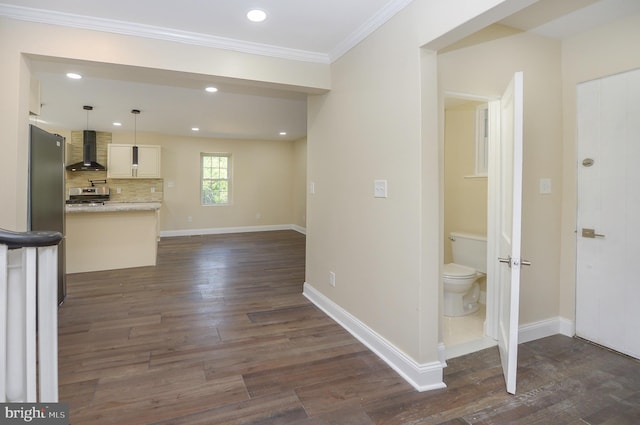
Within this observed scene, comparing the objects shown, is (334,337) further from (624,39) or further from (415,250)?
(624,39)

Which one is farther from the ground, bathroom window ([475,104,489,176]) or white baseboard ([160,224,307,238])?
bathroom window ([475,104,489,176])

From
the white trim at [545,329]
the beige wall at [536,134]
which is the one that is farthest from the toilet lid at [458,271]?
the white trim at [545,329]

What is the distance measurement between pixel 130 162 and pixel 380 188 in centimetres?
678

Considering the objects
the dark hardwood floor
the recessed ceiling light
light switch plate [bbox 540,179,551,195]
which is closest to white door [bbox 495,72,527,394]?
the dark hardwood floor

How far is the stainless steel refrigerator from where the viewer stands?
282cm

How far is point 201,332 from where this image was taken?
291 cm

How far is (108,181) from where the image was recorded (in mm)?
7688

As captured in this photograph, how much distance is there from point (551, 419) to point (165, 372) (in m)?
2.31

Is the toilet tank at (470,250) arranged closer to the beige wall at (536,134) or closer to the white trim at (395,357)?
the beige wall at (536,134)

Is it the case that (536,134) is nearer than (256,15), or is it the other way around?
(256,15)

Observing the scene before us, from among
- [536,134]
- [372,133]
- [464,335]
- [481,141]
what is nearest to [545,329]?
[464,335]

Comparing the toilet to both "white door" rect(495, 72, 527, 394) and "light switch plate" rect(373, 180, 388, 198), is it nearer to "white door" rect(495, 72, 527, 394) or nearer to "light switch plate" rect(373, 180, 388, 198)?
"white door" rect(495, 72, 527, 394)

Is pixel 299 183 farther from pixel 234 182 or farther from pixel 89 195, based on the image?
pixel 89 195

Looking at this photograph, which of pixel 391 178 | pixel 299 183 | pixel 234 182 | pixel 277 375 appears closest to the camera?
pixel 277 375
